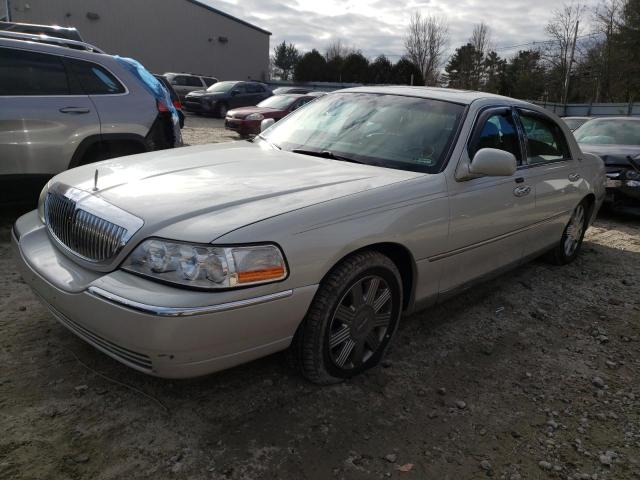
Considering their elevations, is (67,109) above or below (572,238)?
above

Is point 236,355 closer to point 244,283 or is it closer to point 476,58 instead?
point 244,283

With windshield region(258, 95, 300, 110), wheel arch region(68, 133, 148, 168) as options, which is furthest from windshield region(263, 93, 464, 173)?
windshield region(258, 95, 300, 110)

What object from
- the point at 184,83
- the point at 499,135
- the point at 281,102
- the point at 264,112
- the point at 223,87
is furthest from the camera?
the point at 184,83

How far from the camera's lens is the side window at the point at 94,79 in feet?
16.6

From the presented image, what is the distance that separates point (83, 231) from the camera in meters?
2.48

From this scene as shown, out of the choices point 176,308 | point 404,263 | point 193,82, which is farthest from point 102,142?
point 193,82

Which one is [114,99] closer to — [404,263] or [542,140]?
[404,263]

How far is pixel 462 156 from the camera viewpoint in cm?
324

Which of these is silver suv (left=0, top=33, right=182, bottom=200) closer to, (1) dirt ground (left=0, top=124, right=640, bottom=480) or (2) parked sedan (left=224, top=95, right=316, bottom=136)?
(1) dirt ground (left=0, top=124, right=640, bottom=480)

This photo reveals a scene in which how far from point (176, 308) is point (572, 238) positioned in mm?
4338

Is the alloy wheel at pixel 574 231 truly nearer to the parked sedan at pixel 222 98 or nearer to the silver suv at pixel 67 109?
the silver suv at pixel 67 109

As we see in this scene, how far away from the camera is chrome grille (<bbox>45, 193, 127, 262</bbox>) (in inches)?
91.7

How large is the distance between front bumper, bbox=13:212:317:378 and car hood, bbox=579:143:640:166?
22.4 ft

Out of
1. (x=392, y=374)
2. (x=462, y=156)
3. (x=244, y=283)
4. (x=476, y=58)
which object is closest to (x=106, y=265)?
(x=244, y=283)
